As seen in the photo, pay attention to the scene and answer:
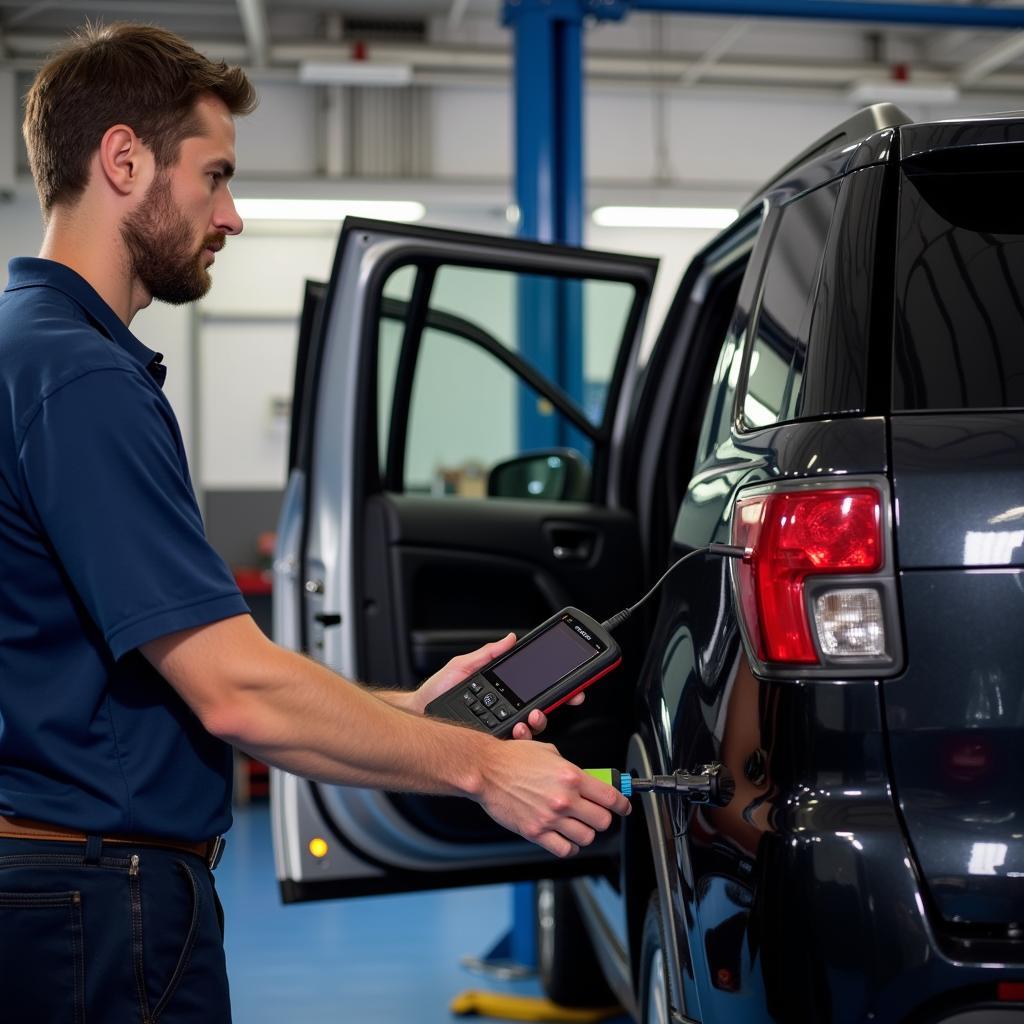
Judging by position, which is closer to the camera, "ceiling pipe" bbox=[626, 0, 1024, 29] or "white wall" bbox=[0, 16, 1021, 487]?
"ceiling pipe" bbox=[626, 0, 1024, 29]

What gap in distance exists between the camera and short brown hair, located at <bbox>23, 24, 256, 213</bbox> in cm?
167

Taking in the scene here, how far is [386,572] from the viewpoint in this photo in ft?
10.4

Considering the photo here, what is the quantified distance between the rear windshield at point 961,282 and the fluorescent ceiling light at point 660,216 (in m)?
9.32

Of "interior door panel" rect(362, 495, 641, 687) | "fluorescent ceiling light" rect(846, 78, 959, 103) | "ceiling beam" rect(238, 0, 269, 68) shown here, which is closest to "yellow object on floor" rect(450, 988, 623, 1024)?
"interior door panel" rect(362, 495, 641, 687)

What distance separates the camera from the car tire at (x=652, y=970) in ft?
7.62

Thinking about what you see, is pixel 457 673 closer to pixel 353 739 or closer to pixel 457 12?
pixel 353 739

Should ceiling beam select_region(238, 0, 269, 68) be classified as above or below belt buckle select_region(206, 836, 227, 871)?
above

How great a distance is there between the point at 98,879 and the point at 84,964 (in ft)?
0.31

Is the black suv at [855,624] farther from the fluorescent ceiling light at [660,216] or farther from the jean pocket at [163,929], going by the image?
the fluorescent ceiling light at [660,216]

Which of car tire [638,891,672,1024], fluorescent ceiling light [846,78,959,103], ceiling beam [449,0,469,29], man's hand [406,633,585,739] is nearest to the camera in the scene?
man's hand [406,633,585,739]

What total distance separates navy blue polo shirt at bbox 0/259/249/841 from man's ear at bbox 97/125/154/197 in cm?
13

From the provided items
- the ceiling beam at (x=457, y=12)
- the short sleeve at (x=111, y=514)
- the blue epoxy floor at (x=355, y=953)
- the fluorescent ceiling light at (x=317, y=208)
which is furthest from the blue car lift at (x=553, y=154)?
the fluorescent ceiling light at (x=317, y=208)

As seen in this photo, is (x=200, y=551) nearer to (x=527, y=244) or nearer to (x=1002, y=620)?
(x=1002, y=620)

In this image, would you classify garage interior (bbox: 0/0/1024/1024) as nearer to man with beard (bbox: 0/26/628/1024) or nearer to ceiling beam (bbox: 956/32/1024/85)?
ceiling beam (bbox: 956/32/1024/85)
